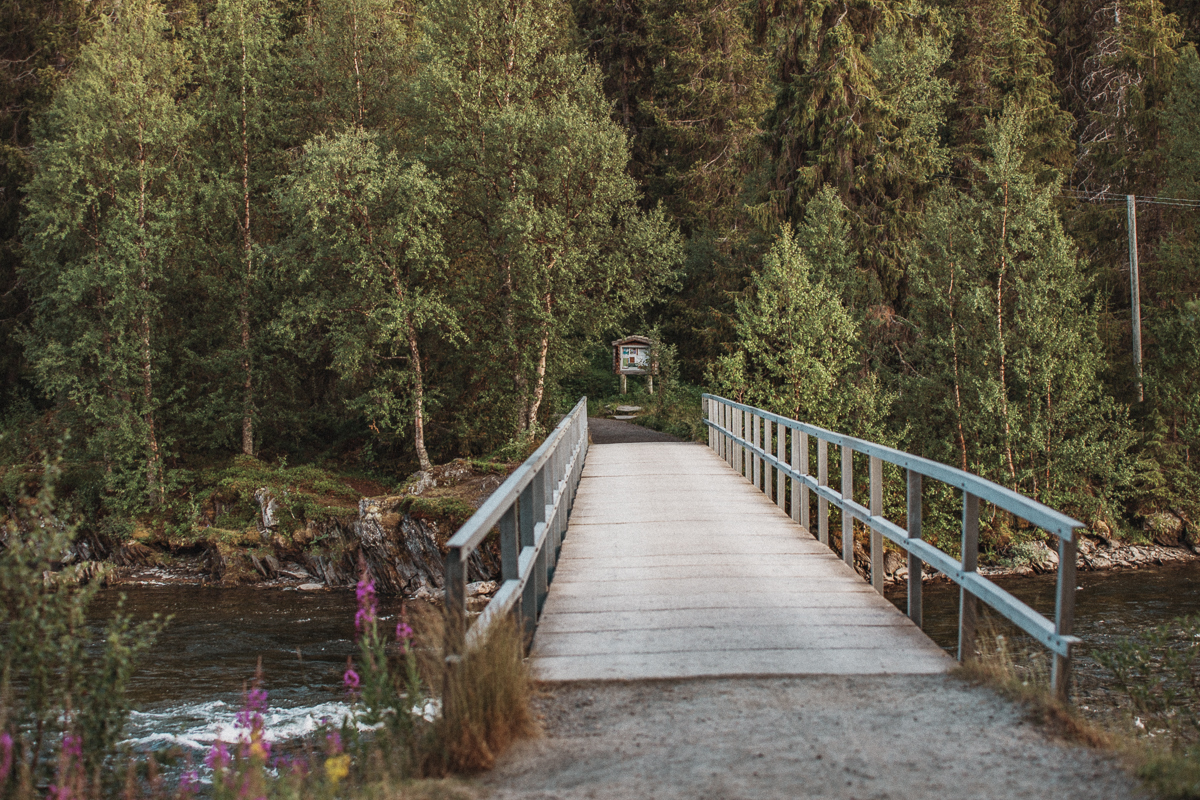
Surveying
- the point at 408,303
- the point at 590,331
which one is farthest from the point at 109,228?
the point at 590,331

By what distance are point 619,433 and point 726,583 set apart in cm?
1915

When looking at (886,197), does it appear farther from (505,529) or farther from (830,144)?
(505,529)

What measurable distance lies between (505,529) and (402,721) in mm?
1311

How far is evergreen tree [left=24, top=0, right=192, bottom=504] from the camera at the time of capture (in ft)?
85.1

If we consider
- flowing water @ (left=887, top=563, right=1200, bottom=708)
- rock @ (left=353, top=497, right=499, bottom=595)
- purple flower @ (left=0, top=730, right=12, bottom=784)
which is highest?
purple flower @ (left=0, top=730, right=12, bottom=784)

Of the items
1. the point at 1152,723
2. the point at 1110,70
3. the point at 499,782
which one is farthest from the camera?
the point at 1110,70

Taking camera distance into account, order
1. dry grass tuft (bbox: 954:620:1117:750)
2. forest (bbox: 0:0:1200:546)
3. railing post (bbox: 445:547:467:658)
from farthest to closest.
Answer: forest (bbox: 0:0:1200:546), railing post (bbox: 445:547:467:658), dry grass tuft (bbox: 954:620:1117:750)

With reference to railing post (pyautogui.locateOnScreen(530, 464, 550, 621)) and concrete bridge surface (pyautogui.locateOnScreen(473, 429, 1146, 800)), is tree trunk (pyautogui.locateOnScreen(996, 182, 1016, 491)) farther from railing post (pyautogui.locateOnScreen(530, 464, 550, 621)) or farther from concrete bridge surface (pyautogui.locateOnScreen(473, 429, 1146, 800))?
railing post (pyautogui.locateOnScreen(530, 464, 550, 621))

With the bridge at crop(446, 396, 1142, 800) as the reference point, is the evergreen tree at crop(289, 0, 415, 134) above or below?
above

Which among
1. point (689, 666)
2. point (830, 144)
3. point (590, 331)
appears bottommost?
point (689, 666)

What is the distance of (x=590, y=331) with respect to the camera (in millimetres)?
27609

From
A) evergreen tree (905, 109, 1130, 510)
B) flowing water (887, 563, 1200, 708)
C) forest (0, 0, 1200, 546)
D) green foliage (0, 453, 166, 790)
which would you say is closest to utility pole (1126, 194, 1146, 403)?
forest (0, 0, 1200, 546)

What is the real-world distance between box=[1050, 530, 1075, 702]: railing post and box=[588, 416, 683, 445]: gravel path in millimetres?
16972

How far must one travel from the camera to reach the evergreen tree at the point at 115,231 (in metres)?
26.0
